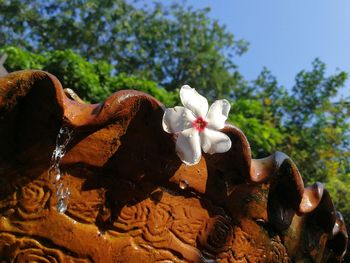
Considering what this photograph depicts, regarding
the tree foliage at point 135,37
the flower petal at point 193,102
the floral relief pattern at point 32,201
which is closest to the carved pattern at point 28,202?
the floral relief pattern at point 32,201

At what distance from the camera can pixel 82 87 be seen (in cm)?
754

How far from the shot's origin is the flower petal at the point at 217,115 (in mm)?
1438

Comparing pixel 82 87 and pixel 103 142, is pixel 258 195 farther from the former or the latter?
pixel 82 87

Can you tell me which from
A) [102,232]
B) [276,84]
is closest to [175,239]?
[102,232]

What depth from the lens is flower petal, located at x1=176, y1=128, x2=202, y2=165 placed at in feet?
4.49

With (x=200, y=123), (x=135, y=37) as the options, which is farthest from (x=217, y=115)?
(x=135, y=37)

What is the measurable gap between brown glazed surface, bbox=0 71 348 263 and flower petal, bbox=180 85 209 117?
10cm

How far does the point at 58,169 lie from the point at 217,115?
52 centimetres

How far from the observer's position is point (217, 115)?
4.79 ft

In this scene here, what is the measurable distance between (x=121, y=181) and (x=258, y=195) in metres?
0.56

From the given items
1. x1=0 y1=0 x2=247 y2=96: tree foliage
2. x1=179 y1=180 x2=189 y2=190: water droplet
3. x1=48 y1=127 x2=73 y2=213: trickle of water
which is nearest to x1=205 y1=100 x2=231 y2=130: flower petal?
x1=179 y1=180 x2=189 y2=190: water droplet

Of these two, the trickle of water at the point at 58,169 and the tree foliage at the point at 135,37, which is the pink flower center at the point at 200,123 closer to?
the trickle of water at the point at 58,169

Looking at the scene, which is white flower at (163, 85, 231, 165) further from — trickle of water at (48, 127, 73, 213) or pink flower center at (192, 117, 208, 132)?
trickle of water at (48, 127, 73, 213)

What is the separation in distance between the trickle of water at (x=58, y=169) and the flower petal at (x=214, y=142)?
408 mm
